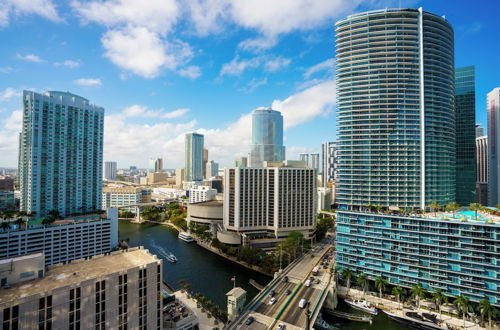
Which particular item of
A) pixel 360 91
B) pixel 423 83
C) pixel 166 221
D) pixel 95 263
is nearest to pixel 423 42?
pixel 423 83

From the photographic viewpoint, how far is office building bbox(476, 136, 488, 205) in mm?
121425

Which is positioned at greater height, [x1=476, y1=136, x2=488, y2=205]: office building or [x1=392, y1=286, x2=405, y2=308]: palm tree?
[x1=476, y1=136, x2=488, y2=205]: office building

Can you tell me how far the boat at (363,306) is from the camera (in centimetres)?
5152

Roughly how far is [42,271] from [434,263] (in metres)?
70.5

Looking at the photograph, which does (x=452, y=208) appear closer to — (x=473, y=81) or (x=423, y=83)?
(x=423, y=83)

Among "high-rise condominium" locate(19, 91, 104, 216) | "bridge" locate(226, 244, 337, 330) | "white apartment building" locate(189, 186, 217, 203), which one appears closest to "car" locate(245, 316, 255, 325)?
"bridge" locate(226, 244, 337, 330)

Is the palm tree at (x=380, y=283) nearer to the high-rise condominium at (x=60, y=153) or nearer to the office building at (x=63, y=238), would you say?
the office building at (x=63, y=238)

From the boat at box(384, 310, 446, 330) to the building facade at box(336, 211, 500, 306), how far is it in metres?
8.50

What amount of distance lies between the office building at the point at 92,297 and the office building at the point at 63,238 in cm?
4872

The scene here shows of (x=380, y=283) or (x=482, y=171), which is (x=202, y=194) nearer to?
(x=380, y=283)

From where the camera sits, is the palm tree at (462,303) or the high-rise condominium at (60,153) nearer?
the palm tree at (462,303)

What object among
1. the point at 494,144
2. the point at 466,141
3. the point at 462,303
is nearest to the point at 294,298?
the point at 462,303

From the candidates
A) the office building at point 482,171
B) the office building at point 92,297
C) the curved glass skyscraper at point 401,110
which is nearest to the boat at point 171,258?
the office building at point 92,297

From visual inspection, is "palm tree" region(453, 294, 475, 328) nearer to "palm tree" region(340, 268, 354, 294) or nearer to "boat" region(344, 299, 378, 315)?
"boat" region(344, 299, 378, 315)
